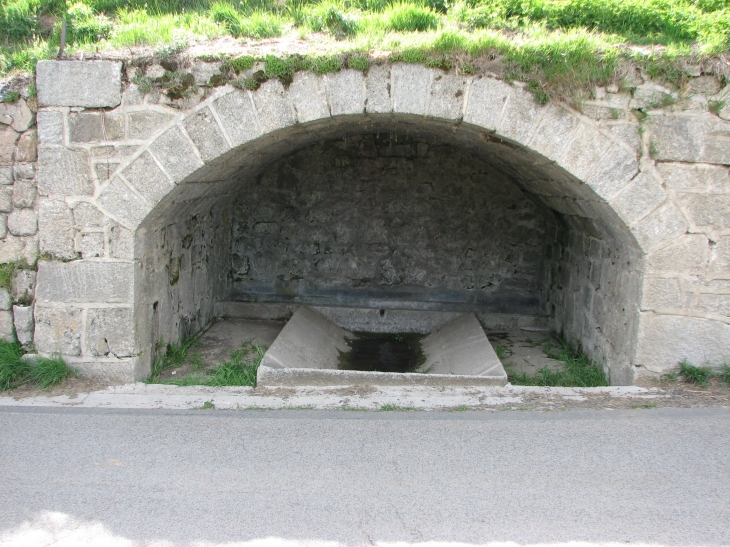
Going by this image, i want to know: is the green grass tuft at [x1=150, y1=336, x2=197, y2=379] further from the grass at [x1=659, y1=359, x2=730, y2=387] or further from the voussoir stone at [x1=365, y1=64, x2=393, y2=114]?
the grass at [x1=659, y1=359, x2=730, y2=387]

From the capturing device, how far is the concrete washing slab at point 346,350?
13.4 ft

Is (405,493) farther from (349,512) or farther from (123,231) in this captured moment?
(123,231)

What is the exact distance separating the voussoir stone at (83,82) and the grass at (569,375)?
3694 mm

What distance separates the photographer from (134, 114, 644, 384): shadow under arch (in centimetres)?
417

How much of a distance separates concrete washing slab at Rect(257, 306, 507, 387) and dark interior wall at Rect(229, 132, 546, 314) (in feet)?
2.00

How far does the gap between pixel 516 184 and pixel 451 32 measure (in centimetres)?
281

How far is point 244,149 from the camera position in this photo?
424cm

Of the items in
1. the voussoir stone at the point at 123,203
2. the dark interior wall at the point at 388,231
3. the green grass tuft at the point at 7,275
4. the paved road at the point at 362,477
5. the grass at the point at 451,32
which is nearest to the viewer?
the paved road at the point at 362,477

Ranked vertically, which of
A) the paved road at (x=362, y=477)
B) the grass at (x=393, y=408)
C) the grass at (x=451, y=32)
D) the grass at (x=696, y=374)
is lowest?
the paved road at (x=362, y=477)

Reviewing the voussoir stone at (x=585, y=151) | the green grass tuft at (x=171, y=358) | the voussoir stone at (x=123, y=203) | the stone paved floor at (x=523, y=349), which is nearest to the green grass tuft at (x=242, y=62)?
the voussoir stone at (x=123, y=203)

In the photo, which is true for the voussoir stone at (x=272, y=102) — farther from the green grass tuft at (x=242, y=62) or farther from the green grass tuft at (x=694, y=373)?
the green grass tuft at (x=694, y=373)

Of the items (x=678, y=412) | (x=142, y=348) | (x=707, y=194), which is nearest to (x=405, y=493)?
(x=678, y=412)

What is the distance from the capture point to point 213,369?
478cm

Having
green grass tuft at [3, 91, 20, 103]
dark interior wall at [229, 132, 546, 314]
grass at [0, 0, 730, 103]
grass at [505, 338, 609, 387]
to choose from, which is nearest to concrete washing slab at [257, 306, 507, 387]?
grass at [505, 338, 609, 387]
